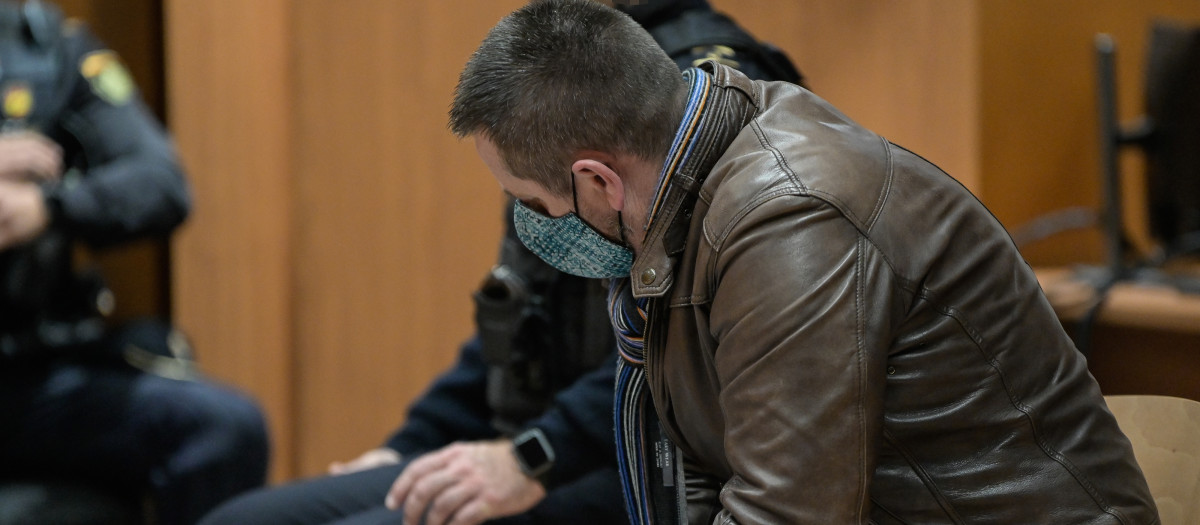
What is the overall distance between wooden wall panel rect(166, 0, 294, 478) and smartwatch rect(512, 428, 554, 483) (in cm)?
148

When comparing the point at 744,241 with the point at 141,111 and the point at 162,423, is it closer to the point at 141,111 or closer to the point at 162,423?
the point at 162,423

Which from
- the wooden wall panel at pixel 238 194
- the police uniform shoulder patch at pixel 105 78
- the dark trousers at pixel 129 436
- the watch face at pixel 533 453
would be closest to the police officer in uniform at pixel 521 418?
the watch face at pixel 533 453

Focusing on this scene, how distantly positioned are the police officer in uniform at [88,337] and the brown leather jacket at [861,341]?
48.1 inches

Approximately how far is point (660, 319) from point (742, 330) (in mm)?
150

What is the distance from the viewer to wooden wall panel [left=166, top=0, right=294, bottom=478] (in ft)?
8.30

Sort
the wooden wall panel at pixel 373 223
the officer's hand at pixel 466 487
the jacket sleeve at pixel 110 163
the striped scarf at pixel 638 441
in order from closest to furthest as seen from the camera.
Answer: the striped scarf at pixel 638 441 < the officer's hand at pixel 466 487 < the jacket sleeve at pixel 110 163 < the wooden wall panel at pixel 373 223

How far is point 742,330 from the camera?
0.80 meters

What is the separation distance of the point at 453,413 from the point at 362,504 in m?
0.22

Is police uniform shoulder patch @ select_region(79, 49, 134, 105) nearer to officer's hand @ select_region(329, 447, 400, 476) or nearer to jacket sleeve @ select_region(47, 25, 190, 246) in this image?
jacket sleeve @ select_region(47, 25, 190, 246)

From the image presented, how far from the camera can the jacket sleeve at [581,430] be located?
50.6 inches

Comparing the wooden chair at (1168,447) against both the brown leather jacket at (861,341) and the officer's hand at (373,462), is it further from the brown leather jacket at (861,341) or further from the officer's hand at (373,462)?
the officer's hand at (373,462)

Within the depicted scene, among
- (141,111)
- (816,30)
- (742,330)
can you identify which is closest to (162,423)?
(141,111)

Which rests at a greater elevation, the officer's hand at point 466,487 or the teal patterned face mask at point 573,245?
the teal patterned face mask at point 573,245

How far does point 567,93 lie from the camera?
91 cm
